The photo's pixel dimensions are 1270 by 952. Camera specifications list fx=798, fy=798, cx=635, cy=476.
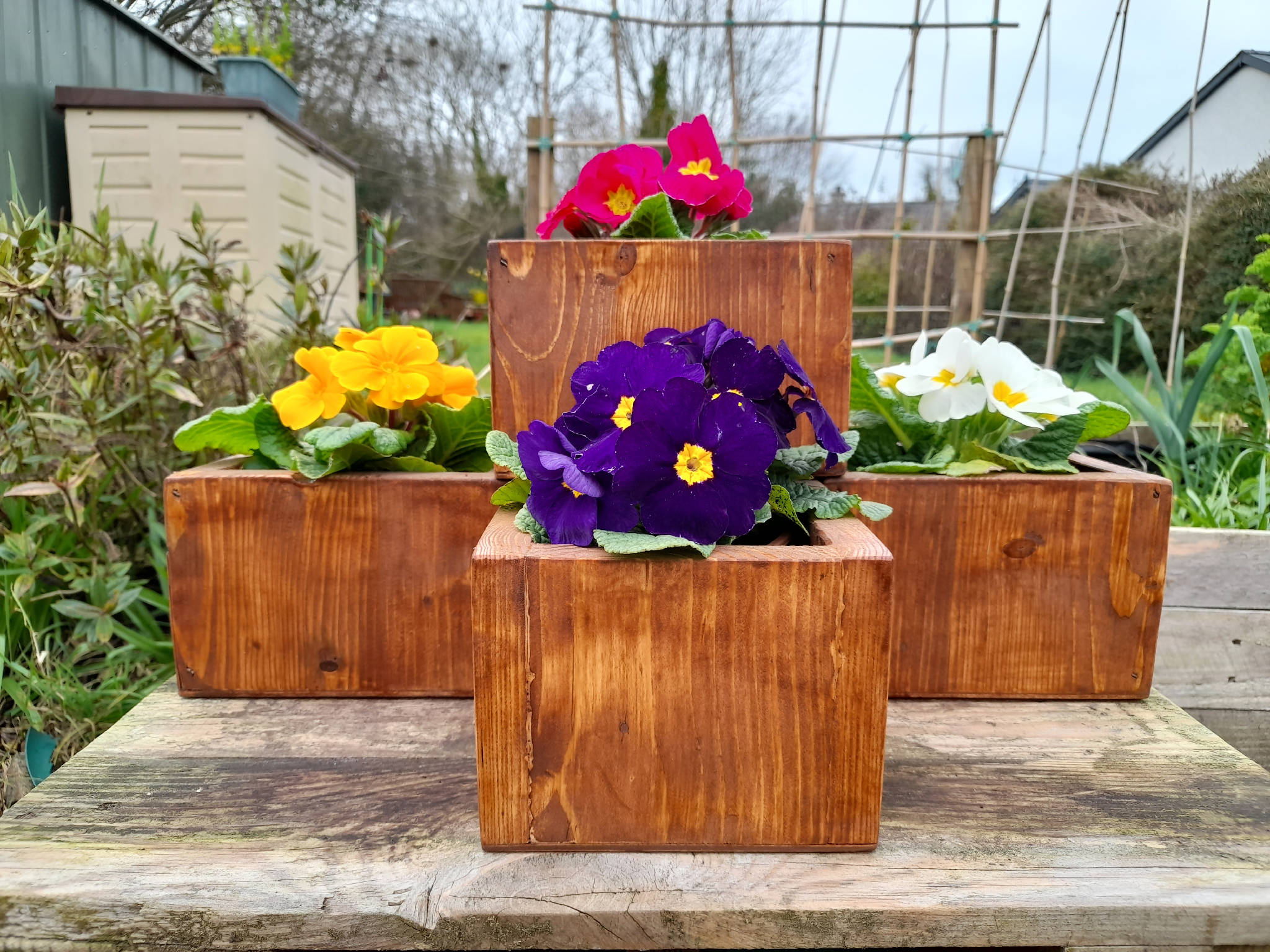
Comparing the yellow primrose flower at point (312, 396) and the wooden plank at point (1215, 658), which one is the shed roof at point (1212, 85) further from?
the yellow primrose flower at point (312, 396)

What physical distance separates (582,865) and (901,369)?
0.62 meters

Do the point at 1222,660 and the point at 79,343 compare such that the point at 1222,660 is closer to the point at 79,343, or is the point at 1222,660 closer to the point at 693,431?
the point at 693,431

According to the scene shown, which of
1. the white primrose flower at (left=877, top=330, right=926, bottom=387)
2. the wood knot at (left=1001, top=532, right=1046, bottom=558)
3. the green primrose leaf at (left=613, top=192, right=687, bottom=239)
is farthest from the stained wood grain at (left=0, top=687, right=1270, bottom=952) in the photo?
the green primrose leaf at (left=613, top=192, right=687, bottom=239)

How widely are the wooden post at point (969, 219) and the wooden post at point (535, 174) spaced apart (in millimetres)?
1663

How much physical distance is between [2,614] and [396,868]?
88cm

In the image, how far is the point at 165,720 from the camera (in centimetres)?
82

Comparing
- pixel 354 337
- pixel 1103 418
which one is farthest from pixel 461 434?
pixel 1103 418

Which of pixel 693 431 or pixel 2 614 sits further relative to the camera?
pixel 2 614

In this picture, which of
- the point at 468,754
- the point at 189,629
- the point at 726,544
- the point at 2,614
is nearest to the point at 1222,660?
the point at 726,544

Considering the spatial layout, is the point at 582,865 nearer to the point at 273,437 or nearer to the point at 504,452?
the point at 504,452

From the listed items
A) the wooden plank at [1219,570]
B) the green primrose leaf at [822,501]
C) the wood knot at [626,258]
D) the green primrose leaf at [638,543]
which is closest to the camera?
the green primrose leaf at [638,543]

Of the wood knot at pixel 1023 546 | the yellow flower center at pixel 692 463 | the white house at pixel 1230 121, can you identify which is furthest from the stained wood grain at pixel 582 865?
the white house at pixel 1230 121

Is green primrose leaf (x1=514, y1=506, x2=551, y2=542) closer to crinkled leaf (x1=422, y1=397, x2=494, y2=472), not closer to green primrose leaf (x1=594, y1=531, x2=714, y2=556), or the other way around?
green primrose leaf (x1=594, y1=531, x2=714, y2=556)

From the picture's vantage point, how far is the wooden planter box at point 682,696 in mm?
570
